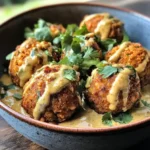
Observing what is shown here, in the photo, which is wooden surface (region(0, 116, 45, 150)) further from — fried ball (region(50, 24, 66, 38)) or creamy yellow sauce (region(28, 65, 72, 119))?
fried ball (region(50, 24, 66, 38))

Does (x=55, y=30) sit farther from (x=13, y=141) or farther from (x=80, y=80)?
(x=13, y=141)

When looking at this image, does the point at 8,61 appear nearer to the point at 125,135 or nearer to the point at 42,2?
the point at 125,135

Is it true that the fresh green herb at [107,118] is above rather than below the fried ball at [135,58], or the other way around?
below

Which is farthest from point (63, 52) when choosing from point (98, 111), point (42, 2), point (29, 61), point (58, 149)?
point (42, 2)

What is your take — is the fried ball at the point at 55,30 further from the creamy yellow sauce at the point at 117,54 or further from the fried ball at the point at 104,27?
the creamy yellow sauce at the point at 117,54

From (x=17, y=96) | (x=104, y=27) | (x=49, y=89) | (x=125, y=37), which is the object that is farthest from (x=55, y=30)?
(x=49, y=89)

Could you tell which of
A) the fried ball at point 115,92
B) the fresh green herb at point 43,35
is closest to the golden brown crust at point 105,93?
the fried ball at point 115,92
